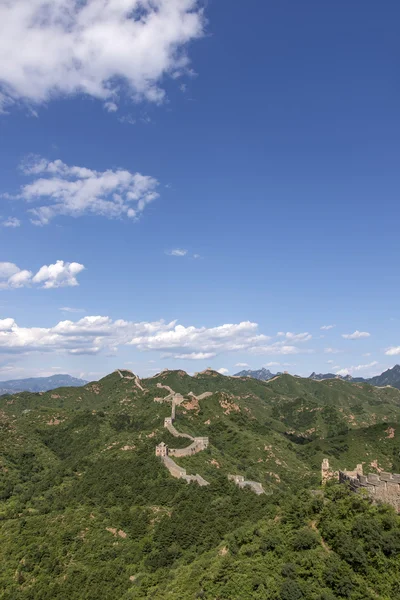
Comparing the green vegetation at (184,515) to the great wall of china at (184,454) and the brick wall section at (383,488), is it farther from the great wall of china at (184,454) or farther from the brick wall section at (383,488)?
the brick wall section at (383,488)

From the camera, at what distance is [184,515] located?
5053cm

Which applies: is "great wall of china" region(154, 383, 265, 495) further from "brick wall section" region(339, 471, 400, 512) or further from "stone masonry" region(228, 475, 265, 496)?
"brick wall section" region(339, 471, 400, 512)

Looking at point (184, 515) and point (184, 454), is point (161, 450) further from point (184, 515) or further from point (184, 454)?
point (184, 515)

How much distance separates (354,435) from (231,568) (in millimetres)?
103205

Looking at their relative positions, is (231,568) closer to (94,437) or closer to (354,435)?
(94,437)

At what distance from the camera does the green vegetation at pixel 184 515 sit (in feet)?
85.5

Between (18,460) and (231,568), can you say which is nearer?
(231,568)

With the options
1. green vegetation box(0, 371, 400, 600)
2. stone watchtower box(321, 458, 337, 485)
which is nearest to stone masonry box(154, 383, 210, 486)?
green vegetation box(0, 371, 400, 600)

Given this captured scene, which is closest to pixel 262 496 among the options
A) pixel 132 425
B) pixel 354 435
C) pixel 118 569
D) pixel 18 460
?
pixel 118 569

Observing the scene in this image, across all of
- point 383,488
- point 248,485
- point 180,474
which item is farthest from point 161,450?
point 383,488

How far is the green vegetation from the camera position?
26.1 m

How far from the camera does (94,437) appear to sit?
305 feet

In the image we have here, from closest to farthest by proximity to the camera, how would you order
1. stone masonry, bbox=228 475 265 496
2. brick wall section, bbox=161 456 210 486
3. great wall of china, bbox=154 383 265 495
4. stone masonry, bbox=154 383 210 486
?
stone masonry, bbox=228 475 265 496 → great wall of china, bbox=154 383 265 495 → brick wall section, bbox=161 456 210 486 → stone masonry, bbox=154 383 210 486

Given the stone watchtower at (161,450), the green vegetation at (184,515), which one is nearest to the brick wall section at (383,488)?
the green vegetation at (184,515)
